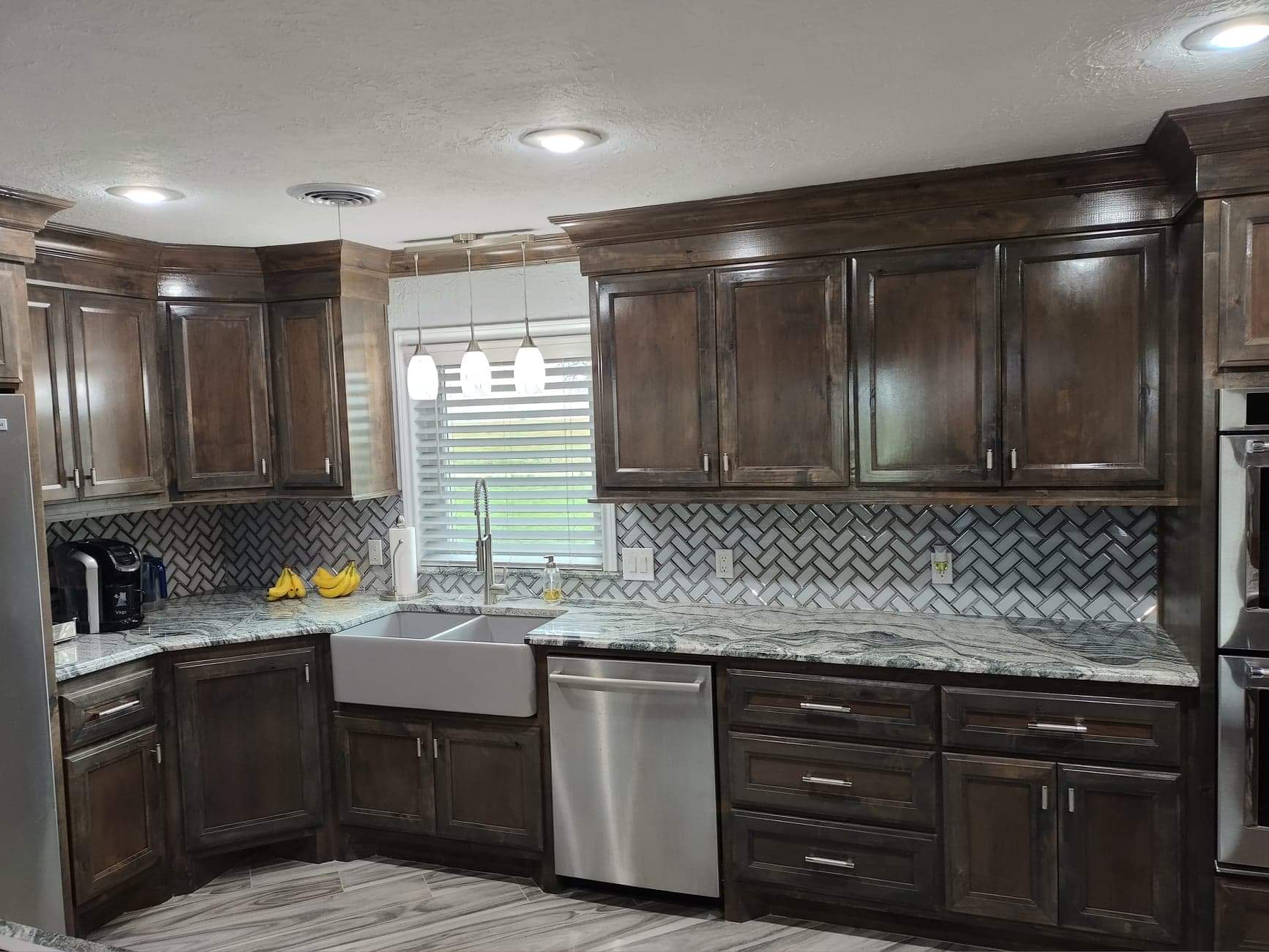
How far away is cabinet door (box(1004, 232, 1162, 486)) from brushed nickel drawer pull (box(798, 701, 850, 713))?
880mm

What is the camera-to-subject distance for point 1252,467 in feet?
7.87

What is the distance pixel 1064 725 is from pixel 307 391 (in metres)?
3.04

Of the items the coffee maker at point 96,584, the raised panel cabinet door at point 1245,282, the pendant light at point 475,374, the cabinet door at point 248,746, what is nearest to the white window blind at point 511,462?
the pendant light at point 475,374

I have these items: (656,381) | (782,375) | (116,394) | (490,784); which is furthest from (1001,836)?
(116,394)

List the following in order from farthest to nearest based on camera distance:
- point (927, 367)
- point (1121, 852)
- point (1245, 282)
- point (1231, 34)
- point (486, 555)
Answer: point (486, 555) < point (927, 367) < point (1121, 852) < point (1245, 282) < point (1231, 34)

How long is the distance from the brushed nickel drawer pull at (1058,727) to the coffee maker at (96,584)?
314 centimetres

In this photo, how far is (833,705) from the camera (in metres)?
2.92

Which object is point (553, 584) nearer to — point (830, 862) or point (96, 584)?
point (830, 862)

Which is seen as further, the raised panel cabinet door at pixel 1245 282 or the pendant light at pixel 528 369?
the pendant light at pixel 528 369

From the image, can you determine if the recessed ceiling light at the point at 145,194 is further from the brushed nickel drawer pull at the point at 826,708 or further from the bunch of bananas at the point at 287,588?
the brushed nickel drawer pull at the point at 826,708

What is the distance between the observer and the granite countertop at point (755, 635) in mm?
2742

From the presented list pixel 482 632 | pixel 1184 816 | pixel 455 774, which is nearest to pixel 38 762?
pixel 455 774

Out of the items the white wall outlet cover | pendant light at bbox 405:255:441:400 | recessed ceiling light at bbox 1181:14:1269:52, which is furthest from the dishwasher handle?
recessed ceiling light at bbox 1181:14:1269:52

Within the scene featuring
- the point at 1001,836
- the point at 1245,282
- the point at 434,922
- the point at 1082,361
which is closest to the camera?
the point at 1245,282
